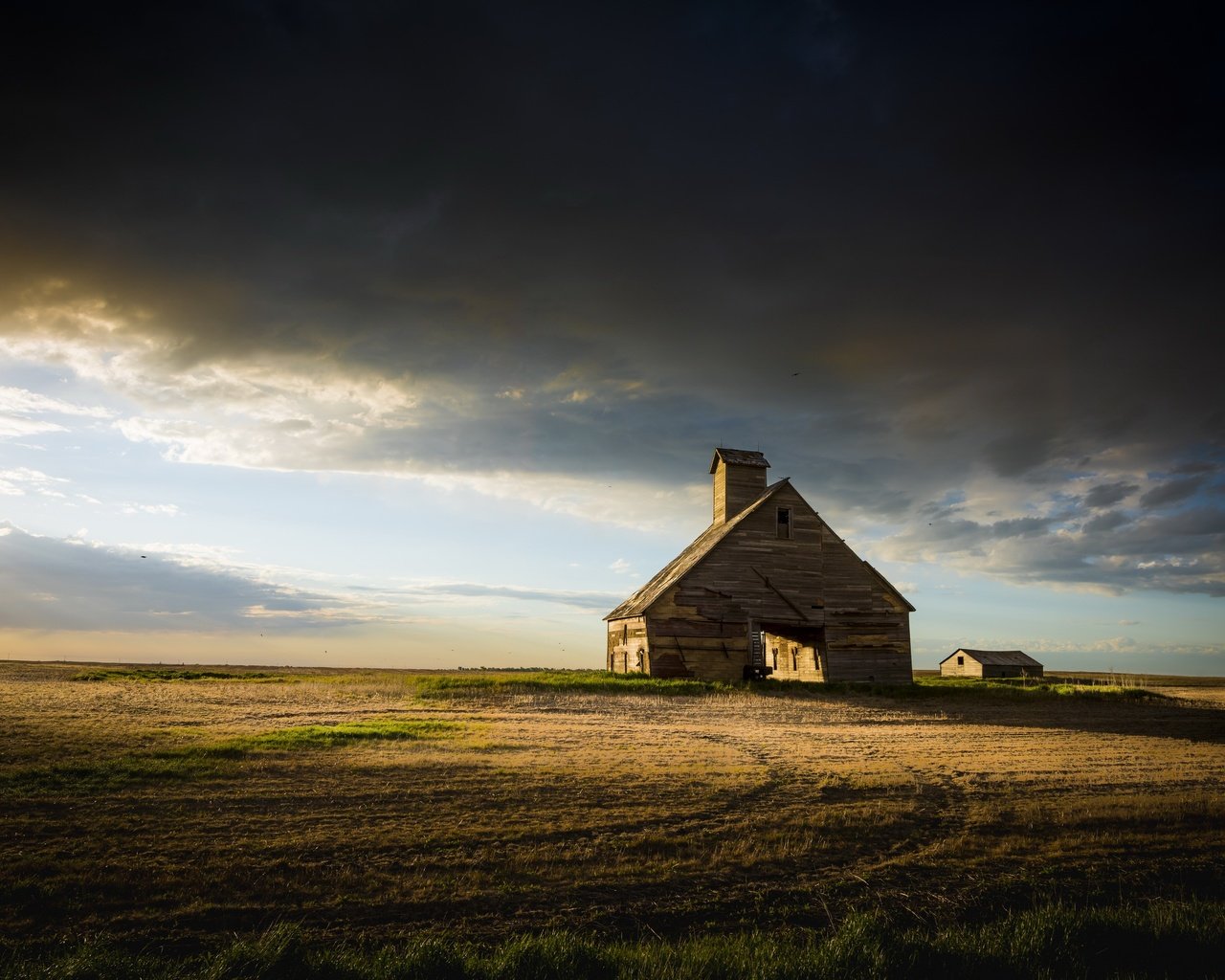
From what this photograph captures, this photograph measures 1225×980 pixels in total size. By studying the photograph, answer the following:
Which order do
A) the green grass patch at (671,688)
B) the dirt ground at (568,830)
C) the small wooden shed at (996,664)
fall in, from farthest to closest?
the small wooden shed at (996,664) → the green grass patch at (671,688) → the dirt ground at (568,830)

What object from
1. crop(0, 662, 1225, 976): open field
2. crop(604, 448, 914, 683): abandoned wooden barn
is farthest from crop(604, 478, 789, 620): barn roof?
crop(0, 662, 1225, 976): open field

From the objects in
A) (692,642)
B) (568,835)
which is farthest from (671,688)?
(568,835)

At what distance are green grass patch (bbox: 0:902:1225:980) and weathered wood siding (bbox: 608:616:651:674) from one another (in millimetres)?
28738

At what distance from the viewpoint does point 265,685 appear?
3619 cm

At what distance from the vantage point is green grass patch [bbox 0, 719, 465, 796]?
11.2 metres

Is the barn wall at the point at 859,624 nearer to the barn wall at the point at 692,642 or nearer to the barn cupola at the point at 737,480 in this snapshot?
the barn wall at the point at 692,642

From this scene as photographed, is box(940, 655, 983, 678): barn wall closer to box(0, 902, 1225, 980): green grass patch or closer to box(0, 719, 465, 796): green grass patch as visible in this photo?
box(0, 719, 465, 796): green grass patch

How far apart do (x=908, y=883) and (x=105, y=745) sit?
13.5 m

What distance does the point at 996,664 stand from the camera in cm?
7919

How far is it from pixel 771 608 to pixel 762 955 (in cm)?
3209

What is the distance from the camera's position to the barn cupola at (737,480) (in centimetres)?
4578

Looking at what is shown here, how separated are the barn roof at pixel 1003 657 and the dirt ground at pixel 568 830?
66.8m

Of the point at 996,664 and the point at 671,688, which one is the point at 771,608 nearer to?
the point at 671,688

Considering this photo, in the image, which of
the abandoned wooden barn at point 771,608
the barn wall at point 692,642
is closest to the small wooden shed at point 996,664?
the abandoned wooden barn at point 771,608
